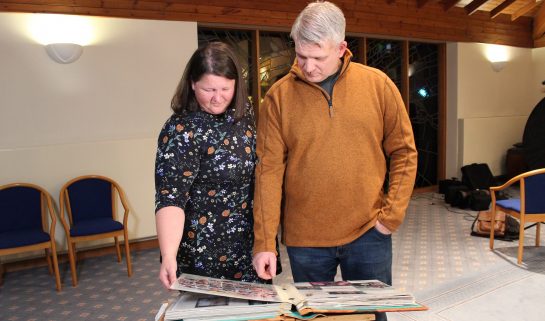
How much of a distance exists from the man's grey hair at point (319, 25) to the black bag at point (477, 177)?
5937 mm

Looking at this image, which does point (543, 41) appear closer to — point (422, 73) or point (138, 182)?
point (422, 73)

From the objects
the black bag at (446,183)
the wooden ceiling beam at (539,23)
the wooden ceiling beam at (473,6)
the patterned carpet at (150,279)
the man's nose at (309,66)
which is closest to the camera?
the man's nose at (309,66)

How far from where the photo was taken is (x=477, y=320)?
2.91 m

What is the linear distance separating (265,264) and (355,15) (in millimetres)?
5192

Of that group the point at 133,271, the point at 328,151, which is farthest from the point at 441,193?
the point at 328,151

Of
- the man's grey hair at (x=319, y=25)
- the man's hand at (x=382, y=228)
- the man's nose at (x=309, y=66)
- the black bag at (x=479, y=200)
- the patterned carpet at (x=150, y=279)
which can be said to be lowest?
the patterned carpet at (x=150, y=279)

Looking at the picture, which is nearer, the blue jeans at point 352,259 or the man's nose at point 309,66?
the man's nose at point 309,66

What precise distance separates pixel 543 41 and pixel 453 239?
5350mm

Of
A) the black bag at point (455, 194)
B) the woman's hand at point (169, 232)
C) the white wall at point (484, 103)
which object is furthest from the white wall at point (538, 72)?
the woman's hand at point (169, 232)

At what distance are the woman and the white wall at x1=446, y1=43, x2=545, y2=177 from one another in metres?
6.53

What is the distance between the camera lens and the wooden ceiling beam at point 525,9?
7.66m

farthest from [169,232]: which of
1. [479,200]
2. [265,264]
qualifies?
[479,200]

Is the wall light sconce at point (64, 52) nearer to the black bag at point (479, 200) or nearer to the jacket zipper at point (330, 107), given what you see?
the jacket zipper at point (330, 107)

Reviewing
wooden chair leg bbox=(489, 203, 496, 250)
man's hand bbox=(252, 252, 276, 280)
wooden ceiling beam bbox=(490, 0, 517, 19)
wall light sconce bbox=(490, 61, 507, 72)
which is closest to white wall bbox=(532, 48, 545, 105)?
wall light sconce bbox=(490, 61, 507, 72)
